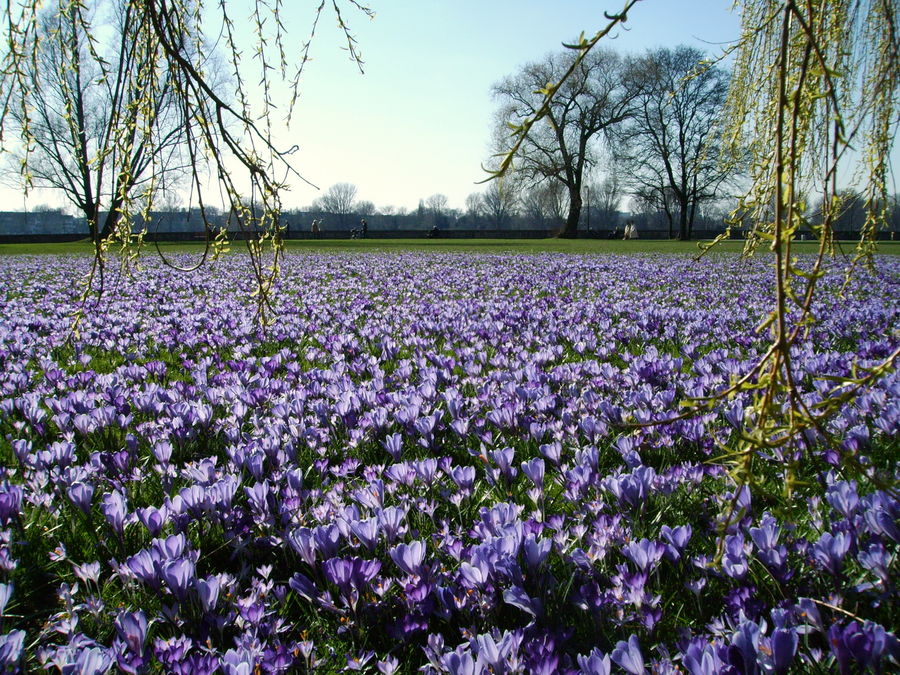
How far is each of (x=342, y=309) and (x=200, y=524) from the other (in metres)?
5.08

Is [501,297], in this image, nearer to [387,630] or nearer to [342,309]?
[342,309]

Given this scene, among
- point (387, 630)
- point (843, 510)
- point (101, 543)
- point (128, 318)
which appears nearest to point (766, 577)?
point (843, 510)

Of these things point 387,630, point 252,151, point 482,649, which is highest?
point 252,151

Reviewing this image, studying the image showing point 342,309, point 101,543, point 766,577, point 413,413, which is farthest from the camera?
point 342,309

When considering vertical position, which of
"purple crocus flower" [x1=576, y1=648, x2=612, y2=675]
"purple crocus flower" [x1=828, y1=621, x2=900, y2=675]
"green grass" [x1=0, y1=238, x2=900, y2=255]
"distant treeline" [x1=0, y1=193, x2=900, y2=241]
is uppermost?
"distant treeline" [x1=0, y1=193, x2=900, y2=241]

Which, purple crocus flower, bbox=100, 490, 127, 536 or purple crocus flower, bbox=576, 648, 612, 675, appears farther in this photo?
purple crocus flower, bbox=100, 490, 127, 536

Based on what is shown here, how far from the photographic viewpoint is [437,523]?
80.9 inches

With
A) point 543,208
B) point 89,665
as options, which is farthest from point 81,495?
point 543,208

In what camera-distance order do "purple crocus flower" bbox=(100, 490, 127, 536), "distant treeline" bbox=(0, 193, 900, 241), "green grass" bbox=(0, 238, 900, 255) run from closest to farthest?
"purple crocus flower" bbox=(100, 490, 127, 536)
"green grass" bbox=(0, 238, 900, 255)
"distant treeline" bbox=(0, 193, 900, 241)

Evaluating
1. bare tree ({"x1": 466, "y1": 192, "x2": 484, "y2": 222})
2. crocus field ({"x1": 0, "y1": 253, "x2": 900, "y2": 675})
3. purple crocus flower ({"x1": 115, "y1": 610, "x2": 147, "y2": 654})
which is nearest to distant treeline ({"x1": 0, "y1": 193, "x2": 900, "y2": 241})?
bare tree ({"x1": 466, "y1": 192, "x2": 484, "y2": 222})

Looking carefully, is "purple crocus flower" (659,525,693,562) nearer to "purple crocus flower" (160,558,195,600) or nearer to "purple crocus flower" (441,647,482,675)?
"purple crocus flower" (441,647,482,675)

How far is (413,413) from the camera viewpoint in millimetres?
2889

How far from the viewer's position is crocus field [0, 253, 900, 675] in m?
1.38

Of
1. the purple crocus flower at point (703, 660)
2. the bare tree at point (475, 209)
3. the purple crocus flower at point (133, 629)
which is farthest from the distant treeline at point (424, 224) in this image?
the purple crocus flower at point (703, 660)
